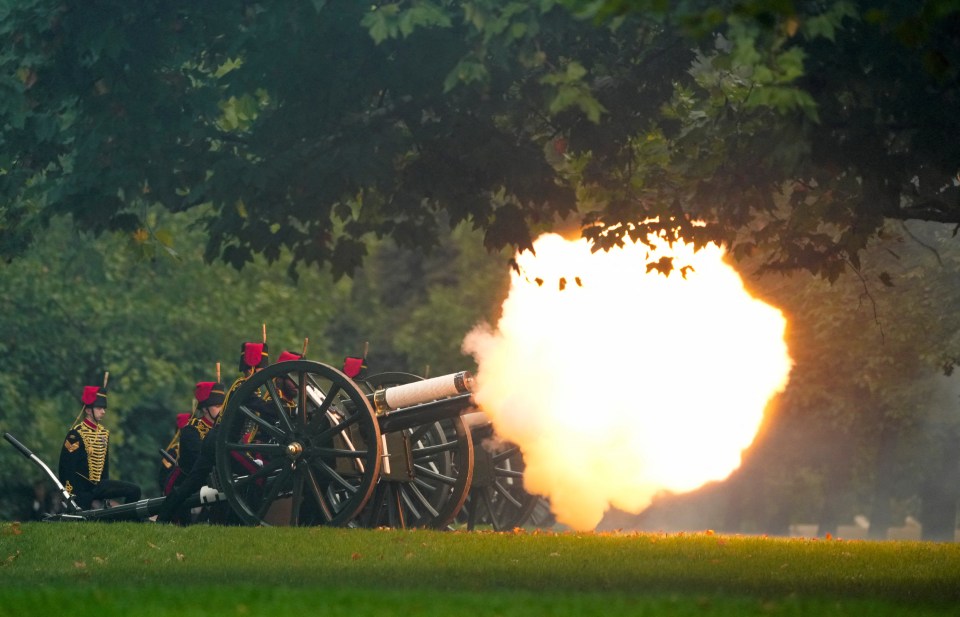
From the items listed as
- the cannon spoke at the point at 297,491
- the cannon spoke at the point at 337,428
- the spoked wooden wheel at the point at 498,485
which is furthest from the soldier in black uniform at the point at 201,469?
the spoked wooden wheel at the point at 498,485

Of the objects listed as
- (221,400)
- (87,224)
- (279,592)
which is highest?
(87,224)

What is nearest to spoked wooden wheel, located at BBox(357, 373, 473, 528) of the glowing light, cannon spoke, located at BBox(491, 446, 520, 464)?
the glowing light

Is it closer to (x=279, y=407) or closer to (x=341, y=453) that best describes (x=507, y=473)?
(x=341, y=453)

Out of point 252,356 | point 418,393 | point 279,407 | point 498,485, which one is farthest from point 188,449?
point 498,485

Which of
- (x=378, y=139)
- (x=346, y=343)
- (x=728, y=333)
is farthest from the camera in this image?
(x=346, y=343)

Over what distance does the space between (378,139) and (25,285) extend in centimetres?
1681

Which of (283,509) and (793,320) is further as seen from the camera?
(793,320)

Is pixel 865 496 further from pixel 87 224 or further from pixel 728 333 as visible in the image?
pixel 87 224

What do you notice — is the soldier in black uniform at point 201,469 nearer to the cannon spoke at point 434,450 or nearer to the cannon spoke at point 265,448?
the cannon spoke at point 265,448

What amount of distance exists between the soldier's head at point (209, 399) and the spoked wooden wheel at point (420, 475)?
164 cm

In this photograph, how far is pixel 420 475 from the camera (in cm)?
1825

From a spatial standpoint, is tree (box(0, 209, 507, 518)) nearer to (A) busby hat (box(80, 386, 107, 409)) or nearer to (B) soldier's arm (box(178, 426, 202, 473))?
(A) busby hat (box(80, 386, 107, 409))

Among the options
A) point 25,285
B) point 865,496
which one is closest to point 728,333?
point 25,285

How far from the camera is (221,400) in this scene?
62.3 ft
